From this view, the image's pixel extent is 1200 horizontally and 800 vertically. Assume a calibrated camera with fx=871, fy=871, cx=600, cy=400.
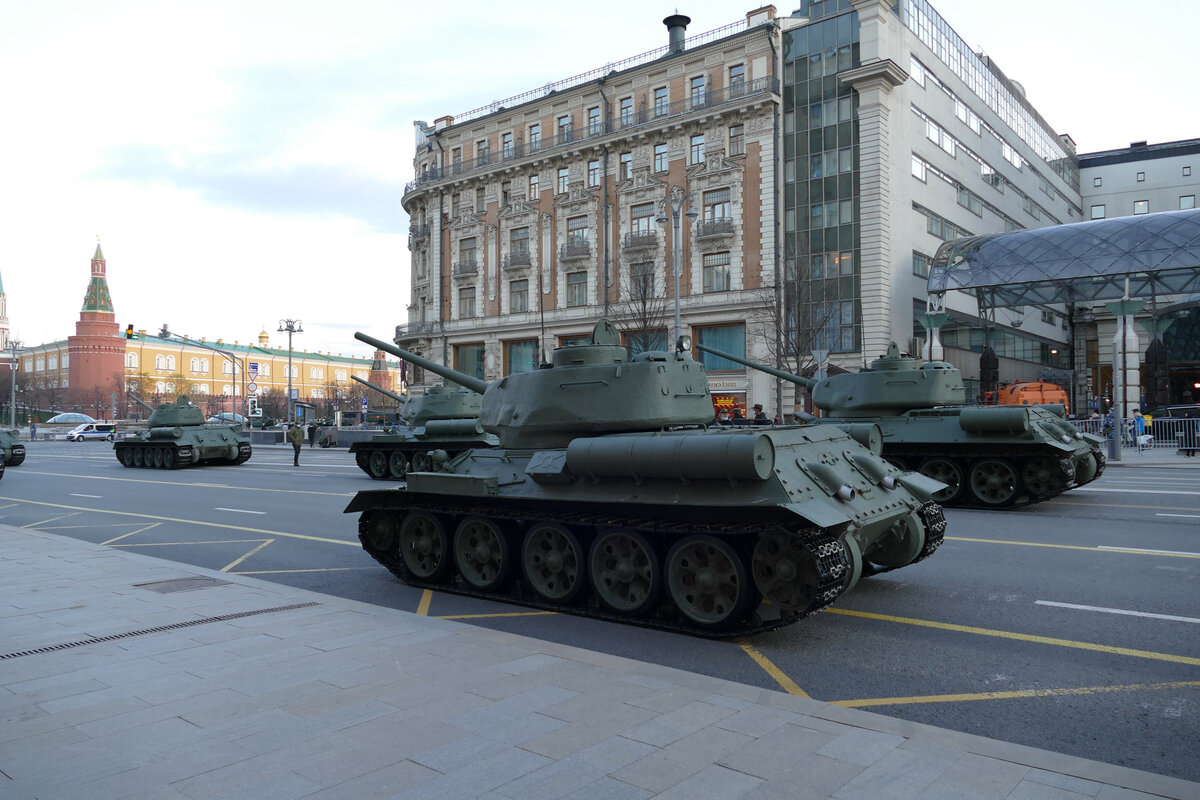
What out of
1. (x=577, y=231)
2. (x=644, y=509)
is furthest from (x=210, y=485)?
(x=577, y=231)

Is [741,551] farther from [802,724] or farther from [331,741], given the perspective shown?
[331,741]

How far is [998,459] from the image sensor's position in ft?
51.9

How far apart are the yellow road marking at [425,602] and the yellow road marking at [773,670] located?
3.09 metres

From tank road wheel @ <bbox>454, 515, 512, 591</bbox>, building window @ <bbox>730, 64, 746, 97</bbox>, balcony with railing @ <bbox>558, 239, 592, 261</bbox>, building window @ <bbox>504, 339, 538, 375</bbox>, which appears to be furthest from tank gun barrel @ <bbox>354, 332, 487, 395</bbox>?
building window @ <bbox>504, 339, 538, 375</bbox>

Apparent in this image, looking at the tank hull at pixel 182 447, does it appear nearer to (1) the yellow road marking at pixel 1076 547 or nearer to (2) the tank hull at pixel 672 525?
(2) the tank hull at pixel 672 525

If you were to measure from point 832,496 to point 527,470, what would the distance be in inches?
118

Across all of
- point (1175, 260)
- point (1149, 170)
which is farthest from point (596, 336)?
point (1149, 170)

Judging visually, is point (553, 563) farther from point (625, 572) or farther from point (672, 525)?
point (672, 525)

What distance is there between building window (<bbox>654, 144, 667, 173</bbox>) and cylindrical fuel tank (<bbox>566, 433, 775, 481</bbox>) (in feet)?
126

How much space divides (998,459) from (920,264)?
28.7 metres

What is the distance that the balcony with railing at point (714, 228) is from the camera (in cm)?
4203

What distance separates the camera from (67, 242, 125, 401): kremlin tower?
105938 mm

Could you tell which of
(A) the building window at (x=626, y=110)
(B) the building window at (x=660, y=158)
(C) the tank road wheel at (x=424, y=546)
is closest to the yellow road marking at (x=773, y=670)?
(C) the tank road wheel at (x=424, y=546)

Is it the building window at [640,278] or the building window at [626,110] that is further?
the building window at [626,110]
